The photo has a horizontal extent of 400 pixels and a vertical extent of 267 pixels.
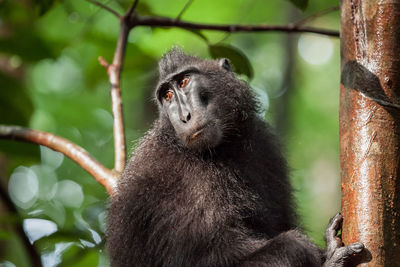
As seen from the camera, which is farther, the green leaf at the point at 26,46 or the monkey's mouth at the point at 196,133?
the green leaf at the point at 26,46

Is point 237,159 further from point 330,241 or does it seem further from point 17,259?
point 17,259

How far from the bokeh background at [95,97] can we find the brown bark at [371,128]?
1.88 m

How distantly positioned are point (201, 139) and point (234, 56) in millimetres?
1634

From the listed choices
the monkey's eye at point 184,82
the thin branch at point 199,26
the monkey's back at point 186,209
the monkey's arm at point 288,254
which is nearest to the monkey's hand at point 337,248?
the monkey's arm at point 288,254

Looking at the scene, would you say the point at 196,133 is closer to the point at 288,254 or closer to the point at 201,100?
Result: the point at 201,100

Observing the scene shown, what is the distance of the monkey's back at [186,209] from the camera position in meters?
4.28

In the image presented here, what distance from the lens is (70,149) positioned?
5.24 meters

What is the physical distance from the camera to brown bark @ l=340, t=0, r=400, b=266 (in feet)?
10.0

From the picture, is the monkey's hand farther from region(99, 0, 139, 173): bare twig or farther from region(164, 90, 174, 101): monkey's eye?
region(99, 0, 139, 173): bare twig

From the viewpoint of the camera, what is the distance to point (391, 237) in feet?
9.85

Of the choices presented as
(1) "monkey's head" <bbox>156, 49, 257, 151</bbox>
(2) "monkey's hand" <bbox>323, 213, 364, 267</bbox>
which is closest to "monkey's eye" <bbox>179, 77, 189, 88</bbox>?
(1) "monkey's head" <bbox>156, 49, 257, 151</bbox>

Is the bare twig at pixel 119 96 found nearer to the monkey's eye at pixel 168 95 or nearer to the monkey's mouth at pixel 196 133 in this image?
the monkey's eye at pixel 168 95

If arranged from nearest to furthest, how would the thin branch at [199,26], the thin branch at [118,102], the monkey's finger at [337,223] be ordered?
the monkey's finger at [337,223] → the thin branch at [118,102] → the thin branch at [199,26]

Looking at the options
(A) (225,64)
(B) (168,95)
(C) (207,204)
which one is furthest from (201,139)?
(A) (225,64)
